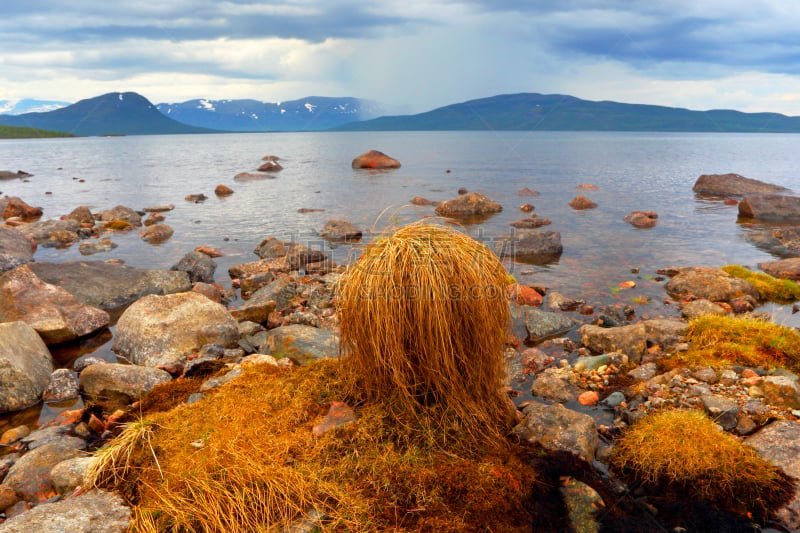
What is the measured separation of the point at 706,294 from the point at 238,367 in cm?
1281

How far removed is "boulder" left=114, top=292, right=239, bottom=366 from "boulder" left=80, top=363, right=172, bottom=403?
816mm

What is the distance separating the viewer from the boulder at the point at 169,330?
956 cm

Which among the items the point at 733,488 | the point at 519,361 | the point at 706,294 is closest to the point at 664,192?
the point at 706,294

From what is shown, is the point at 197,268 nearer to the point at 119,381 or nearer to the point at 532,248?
the point at 119,381

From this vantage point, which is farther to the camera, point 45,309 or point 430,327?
point 45,309

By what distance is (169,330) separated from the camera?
32.0 ft

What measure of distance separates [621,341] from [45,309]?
1268 cm

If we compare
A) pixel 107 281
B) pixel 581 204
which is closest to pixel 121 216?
pixel 107 281

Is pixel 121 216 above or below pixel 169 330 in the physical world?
below

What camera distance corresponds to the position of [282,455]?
5.49m

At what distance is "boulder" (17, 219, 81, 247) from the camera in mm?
22837

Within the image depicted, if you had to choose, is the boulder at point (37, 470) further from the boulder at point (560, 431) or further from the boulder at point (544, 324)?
the boulder at point (544, 324)

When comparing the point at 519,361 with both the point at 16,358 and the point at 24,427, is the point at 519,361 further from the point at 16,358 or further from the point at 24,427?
the point at 16,358

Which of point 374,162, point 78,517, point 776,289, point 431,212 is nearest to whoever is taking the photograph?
point 78,517
